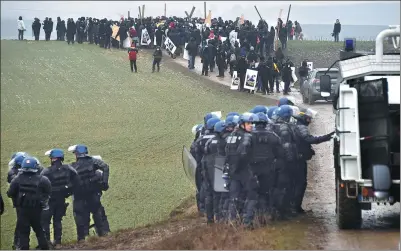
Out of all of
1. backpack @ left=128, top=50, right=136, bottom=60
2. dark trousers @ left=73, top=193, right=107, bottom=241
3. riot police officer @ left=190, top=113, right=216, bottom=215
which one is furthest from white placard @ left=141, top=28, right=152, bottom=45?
dark trousers @ left=73, top=193, right=107, bottom=241

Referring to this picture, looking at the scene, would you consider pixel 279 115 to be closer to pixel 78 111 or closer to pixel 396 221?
pixel 396 221

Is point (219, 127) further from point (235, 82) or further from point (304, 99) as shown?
point (235, 82)

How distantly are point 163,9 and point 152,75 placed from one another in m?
27.6

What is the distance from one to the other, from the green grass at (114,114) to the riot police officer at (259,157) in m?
4.02

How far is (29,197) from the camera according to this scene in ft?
51.1

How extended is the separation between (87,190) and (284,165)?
3.43 m

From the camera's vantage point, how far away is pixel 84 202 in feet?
57.1

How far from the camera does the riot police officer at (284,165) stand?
16.1m

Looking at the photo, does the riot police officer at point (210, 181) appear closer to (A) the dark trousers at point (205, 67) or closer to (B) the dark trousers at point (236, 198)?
(B) the dark trousers at point (236, 198)

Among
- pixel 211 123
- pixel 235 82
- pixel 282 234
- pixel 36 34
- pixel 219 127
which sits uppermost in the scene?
pixel 36 34

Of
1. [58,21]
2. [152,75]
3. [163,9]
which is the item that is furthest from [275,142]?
[163,9]

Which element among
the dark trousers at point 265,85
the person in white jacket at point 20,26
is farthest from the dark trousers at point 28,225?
the person in white jacket at point 20,26

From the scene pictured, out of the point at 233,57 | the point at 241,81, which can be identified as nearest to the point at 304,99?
the point at 241,81

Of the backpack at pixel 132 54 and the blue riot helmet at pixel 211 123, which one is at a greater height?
the backpack at pixel 132 54
